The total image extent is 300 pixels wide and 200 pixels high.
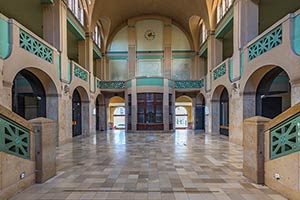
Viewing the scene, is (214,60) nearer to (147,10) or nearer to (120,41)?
(147,10)

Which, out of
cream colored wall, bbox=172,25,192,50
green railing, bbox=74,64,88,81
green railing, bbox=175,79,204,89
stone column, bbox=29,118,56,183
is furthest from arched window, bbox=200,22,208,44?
stone column, bbox=29,118,56,183

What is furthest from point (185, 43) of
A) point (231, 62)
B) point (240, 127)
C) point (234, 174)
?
point (234, 174)

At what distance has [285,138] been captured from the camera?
3.79 m

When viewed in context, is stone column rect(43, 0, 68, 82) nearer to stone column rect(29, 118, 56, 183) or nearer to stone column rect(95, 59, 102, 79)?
stone column rect(29, 118, 56, 183)

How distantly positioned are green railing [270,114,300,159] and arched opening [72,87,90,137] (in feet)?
40.2

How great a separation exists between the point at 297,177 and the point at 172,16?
18.4m

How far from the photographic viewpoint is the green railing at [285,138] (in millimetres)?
3537

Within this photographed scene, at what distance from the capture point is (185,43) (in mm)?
20531

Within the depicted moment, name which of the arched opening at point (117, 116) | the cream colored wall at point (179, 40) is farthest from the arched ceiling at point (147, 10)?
the arched opening at point (117, 116)

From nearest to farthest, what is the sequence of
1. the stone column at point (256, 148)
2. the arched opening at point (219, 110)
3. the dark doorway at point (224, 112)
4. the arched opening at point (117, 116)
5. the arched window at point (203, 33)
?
the stone column at point (256, 148)
the dark doorway at point (224, 112)
the arched opening at point (219, 110)
the arched window at point (203, 33)
the arched opening at point (117, 116)

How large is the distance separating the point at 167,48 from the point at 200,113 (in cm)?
647

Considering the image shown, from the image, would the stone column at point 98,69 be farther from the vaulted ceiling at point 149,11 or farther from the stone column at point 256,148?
the stone column at point 256,148

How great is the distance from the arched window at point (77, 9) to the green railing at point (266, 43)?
942 centimetres

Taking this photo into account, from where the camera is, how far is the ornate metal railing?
39.4ft
